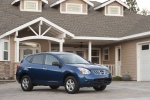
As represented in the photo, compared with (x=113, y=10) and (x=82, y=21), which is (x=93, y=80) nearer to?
(x=82, y=21)

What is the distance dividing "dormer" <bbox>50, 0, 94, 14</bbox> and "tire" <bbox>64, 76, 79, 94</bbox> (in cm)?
1505

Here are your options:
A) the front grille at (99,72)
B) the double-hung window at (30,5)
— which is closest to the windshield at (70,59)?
the front grille at (99,72)

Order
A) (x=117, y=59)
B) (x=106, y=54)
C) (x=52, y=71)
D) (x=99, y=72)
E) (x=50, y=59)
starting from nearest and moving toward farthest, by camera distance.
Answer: (x=99, y=72)
(x=52, y=71)
(x=50, y=59)
(x=117, y=59)
(x=106, y=54)

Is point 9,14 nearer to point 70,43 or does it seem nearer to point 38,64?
point 70,43

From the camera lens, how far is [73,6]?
27.8 meters

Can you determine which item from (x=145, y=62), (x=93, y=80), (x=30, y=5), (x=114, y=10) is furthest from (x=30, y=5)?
(x=93, y=80)

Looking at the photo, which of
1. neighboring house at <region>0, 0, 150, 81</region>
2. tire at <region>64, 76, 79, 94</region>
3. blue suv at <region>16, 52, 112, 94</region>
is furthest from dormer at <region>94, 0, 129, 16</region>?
tire at <region>64, 76, 79, 94</region>

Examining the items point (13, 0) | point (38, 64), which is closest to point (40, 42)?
point (13, 0)

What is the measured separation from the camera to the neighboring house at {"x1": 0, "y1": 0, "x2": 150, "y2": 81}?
22266 mm

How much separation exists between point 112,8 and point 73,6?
3638mm

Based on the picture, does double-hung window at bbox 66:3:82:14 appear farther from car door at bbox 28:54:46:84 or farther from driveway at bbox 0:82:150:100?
driveway at bbox 0:82:150:100

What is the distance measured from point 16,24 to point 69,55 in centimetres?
948

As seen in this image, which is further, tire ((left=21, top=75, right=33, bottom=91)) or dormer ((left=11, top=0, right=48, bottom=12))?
dormer ((left=11, top=0, right=48, bottom=12))

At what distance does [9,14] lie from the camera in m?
24.6
